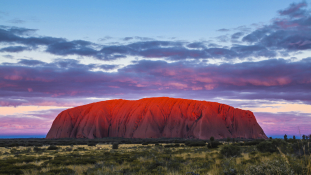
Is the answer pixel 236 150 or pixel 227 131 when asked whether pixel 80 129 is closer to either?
pixel 227 131

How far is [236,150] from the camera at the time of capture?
20516mm

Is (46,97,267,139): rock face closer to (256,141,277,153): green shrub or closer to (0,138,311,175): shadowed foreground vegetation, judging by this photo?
(0,138,311,175): shadowed foreground vegetation

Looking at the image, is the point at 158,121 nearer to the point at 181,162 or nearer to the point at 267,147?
the point at 267,147

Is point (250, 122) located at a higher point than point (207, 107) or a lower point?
lower

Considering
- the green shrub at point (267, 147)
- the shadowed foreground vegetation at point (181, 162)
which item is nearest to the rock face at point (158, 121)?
the shadowed foreground vegetation at point (181, 162)

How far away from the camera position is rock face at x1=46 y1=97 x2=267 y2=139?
86.2 metres

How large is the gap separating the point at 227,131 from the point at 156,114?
3030 cm

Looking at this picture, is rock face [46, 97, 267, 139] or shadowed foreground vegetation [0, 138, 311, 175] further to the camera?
rock face [46, 97, 267, 139]

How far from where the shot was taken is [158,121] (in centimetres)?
9181

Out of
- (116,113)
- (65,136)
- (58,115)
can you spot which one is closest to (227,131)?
(116,113)

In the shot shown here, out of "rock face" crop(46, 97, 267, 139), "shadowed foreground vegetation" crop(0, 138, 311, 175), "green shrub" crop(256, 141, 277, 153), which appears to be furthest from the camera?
"rock face" crop(46, 97, 267, 139)

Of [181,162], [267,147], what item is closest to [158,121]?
[267,147]

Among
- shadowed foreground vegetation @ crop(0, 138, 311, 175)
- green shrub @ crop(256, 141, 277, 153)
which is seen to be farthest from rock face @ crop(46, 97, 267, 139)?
green shrub @ crop(256, 141, 277, 153)

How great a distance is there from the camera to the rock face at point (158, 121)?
86.2m
